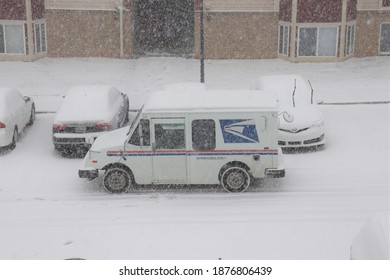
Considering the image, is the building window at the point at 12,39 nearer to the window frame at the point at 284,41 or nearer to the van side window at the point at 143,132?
the window frame at the point at 284,41

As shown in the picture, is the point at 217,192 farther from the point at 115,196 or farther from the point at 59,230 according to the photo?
the point at 59,230

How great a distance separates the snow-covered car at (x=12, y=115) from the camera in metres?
16.9

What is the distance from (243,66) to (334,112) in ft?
26.8

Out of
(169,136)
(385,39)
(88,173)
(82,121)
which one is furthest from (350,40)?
(88,173)

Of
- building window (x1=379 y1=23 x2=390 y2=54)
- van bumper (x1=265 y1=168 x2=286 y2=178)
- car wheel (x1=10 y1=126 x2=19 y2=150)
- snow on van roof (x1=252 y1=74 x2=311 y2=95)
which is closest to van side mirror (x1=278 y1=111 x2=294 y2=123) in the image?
snow on van roof (x1=252 y1=74 x2=311 y2=95)

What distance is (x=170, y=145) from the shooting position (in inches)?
557

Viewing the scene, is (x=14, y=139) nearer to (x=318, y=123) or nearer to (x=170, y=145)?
(x=170, y=145)

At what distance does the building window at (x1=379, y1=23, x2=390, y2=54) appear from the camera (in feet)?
98.5

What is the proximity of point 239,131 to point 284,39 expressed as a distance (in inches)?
624

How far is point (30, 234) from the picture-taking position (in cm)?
1230

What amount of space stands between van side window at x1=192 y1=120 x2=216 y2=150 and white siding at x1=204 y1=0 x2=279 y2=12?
1584 cm

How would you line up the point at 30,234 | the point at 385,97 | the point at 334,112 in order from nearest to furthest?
the point at 30,234 < the point at 334,112 < the point at 385,97

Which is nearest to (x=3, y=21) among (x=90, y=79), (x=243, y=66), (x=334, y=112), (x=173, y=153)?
(x=90, y=79)

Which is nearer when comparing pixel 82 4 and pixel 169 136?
pixel 169 136
